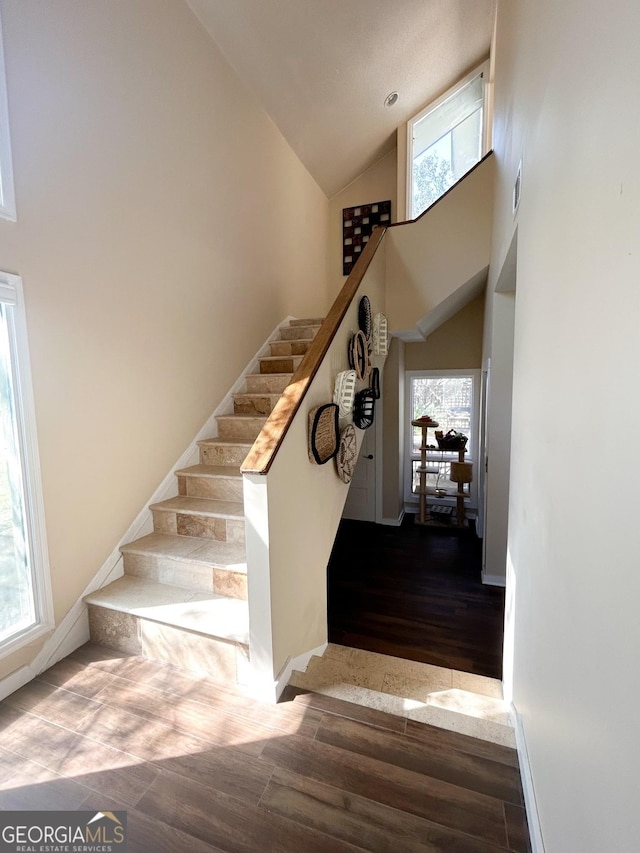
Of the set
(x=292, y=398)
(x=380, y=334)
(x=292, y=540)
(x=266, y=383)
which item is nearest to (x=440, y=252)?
(x=380, y=334)

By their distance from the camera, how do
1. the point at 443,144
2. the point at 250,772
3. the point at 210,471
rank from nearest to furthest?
the point at 250,772, the point at 210,471, the point at 443,144

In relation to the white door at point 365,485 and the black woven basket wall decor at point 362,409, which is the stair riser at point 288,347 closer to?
the black woven basket wall decor at point 362,409

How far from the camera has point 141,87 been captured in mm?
2285

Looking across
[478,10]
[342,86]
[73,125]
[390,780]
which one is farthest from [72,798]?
[478,10]

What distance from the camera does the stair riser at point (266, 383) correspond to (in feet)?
10.7

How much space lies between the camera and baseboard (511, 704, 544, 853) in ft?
3.49

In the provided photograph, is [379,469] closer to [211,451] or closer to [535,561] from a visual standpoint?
[211,451]

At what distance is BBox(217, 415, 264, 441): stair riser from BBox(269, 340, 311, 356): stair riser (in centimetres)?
106

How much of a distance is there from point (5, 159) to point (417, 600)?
386 centimetres

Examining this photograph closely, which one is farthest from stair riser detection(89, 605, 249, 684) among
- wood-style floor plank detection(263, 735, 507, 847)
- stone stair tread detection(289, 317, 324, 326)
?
stone stair tread detection(289, 317, 324, 326)

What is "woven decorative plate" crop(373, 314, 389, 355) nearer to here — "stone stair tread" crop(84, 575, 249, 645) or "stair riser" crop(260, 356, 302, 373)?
"stair riser" crop(260, 356, 302, 373)

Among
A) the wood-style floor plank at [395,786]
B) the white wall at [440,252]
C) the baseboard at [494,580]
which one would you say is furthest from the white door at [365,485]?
the wood-style floor plank at [395,786]

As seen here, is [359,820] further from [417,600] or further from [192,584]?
[417,600]

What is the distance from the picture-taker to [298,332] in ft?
13.3
